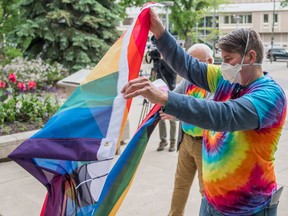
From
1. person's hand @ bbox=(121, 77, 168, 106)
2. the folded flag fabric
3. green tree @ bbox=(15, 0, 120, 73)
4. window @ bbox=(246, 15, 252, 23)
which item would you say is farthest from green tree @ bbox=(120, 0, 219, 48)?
window @ bbox=(246, 15, 252, 23)

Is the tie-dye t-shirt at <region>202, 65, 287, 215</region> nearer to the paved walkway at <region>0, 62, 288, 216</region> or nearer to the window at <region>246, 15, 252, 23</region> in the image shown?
the paved walkway at <region>0, 62, 288, 216</region>

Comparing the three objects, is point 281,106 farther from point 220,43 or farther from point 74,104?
point 74,104

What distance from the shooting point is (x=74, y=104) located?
238 centimetres

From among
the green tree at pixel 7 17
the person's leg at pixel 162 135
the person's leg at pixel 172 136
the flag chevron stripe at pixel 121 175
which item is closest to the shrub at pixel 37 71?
the green tree at pixel 7 17

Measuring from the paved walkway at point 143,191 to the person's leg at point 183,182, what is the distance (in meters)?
0.83

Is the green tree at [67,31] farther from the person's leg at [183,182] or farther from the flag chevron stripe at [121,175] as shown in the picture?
the flag chevron stripe at [121,175]

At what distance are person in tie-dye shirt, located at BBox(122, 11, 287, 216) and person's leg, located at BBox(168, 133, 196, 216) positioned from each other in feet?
3.78

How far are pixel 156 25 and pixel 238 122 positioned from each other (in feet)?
3.10

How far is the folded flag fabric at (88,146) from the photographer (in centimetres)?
230

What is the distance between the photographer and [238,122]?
1.90m

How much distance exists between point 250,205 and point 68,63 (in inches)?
541

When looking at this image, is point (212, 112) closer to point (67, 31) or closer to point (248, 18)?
point (67, 31)

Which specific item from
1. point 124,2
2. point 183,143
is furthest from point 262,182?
point 124,2

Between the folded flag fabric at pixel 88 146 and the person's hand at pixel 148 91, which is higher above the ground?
the person's hand at pixel 148 91
